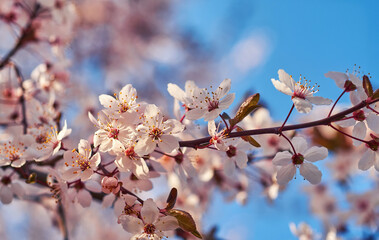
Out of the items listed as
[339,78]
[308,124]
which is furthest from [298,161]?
[339,78]

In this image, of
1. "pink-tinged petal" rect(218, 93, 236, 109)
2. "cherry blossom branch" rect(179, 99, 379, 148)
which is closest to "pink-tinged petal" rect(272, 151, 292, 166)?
"cherry blossom branch" rect(179, 99, 379, 148)

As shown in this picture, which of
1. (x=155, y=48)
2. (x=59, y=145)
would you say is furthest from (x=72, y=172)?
(x=155, y=48)

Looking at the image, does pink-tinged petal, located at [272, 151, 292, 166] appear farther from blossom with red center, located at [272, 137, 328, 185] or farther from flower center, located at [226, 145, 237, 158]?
flower center, located at [226, 145, 237, 158]

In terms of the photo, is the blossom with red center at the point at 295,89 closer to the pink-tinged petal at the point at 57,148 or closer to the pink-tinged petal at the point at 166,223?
the pink-tinged petal at the point at 166,223

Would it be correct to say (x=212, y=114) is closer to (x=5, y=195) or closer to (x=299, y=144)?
(x=299, y=144)

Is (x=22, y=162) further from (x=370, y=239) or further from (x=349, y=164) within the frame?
(x=349, y=164)
